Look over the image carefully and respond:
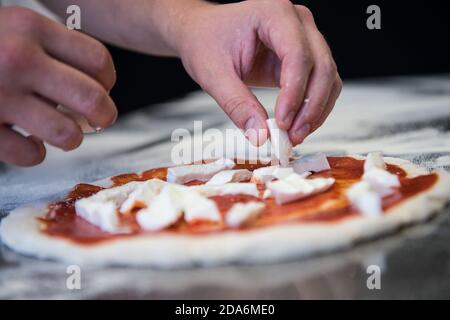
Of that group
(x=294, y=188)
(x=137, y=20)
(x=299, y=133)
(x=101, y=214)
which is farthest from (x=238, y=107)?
(x=137, y=20)

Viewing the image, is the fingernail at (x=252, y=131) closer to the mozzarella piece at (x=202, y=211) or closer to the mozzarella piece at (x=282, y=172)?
the mozzarella piece at (x=282, y=172)

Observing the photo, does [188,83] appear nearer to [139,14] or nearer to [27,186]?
[139,14]

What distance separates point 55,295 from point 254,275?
0.85 feet

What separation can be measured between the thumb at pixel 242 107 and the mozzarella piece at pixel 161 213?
0.23m

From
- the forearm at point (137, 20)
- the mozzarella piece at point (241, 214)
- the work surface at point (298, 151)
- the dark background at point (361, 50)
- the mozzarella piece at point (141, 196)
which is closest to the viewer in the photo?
the work surface at point (298, 151)

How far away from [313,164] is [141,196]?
35 centimetres

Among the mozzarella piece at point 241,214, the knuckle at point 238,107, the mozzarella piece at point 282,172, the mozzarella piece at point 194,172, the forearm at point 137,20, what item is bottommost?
the mozzarella piece at point 241,214

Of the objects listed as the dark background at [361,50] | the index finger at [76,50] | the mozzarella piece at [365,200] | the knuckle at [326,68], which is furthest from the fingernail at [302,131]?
the dark background at [361,50]

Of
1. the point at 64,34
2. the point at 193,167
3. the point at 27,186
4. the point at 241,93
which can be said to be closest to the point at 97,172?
the point at 27,186

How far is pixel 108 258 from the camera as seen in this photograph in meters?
0.93

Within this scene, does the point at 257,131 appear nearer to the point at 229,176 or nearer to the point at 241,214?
the point at 229,176

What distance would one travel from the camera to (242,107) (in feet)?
3.96

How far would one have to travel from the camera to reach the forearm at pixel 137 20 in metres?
1.51

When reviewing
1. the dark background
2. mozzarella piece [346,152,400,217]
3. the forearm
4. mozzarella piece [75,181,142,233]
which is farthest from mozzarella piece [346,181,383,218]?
the dark background
